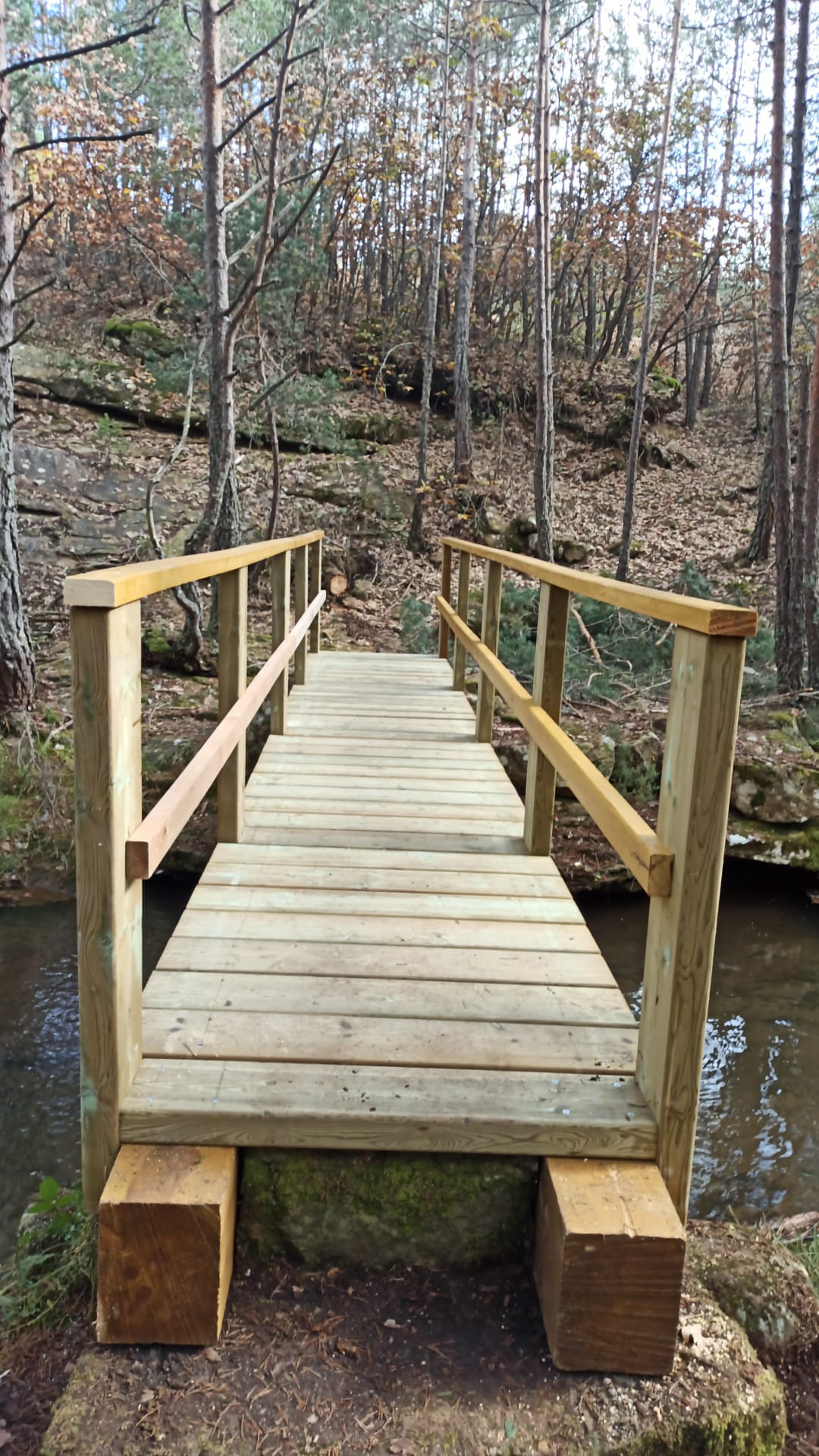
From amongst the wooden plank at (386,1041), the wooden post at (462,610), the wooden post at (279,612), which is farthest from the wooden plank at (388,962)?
the wooden post at (462,610)

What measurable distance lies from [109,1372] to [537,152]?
12249mm

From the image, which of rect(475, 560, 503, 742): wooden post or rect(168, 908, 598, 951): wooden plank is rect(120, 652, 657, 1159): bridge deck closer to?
rect(168, 908, 598, 951): wooden plank

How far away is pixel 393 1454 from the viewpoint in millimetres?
1609

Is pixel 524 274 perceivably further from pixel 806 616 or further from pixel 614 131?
pixel 806 616

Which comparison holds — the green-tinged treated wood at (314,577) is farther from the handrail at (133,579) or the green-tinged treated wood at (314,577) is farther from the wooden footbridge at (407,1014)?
the handrail at (133,579)

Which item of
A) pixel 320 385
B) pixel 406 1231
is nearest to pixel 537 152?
pixel 320 385

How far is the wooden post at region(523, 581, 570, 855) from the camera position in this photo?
11.3 feet

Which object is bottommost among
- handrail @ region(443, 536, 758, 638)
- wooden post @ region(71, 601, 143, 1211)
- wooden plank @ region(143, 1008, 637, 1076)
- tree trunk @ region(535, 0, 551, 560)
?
wooden plank @ region(143, 1008, 637, 1076)

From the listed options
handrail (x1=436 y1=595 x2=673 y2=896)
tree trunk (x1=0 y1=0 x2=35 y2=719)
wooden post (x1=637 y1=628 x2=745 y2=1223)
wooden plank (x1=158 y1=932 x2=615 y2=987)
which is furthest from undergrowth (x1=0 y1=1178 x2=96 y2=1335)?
tree trunk (x1=0 y1=0 x2=35 y2=719)

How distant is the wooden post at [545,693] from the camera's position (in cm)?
345

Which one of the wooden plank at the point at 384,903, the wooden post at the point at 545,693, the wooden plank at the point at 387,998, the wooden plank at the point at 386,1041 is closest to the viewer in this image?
the wooden plank at the point at 386,1041

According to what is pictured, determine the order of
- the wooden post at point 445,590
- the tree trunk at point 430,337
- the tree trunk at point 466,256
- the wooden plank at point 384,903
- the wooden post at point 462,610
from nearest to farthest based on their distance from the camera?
the wooden plank at point 384,903 < the wooden post at point 462,610 < the wooden post at point 445,590 < the tree trunk at point 466,256 < the tree trunk at point 430,337

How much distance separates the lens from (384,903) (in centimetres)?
326

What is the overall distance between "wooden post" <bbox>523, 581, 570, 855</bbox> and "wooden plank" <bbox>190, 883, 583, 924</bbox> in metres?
0.49
